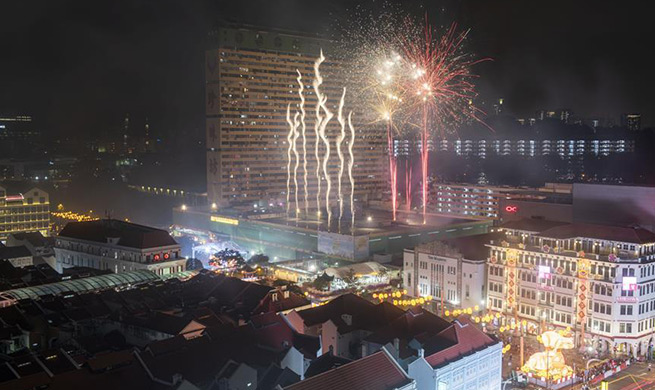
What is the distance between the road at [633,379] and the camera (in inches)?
674

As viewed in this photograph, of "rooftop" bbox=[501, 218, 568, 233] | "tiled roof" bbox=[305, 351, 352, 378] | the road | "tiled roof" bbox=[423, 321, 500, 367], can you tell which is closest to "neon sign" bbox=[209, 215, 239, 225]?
"rooftop" bbox=[501, 218, 568, 233]

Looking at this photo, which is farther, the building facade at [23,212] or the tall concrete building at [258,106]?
the tall concrete building at [258,106]

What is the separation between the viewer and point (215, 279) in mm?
22656

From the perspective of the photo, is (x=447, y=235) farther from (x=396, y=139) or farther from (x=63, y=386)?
(x=396, y=139)

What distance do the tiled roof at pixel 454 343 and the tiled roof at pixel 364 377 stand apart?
132 cm

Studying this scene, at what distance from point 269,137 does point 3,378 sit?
41.4 metres

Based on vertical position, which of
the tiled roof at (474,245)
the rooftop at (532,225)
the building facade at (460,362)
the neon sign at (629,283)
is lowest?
the building facade at (460,362)

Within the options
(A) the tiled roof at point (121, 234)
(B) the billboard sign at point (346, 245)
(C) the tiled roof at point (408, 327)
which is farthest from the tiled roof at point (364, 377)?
(B) the billboard sign at point (346, 245)

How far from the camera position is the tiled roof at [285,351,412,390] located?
38.3 ft

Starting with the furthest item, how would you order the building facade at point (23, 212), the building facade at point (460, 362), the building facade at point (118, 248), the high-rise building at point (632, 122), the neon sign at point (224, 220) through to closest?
the high-rise building at point (632, 122) < the neon sign at point (224, 220) < the building facade at point (23, 212) < the building facade at point (118, 248) < the building facade at point (460, 362)

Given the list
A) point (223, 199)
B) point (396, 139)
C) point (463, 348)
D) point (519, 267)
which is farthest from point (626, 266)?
point (396, 139)

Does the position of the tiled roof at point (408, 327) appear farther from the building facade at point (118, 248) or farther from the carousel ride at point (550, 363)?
the building facade at point (118, 248)

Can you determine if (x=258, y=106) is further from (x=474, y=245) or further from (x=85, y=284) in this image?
(x=85, y=284)

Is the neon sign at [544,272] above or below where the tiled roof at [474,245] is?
below
